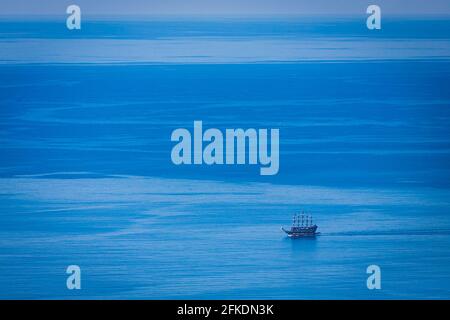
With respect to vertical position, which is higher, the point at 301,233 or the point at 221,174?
the point at 221,174

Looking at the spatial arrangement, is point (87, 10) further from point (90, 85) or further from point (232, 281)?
point (232, 281)

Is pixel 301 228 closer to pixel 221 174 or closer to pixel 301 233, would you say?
pixel 301 233

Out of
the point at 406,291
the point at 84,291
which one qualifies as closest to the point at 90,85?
the point at 84,291

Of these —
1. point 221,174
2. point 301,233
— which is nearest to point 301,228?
point 301,233

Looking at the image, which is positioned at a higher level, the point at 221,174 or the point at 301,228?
the point at 221,174
